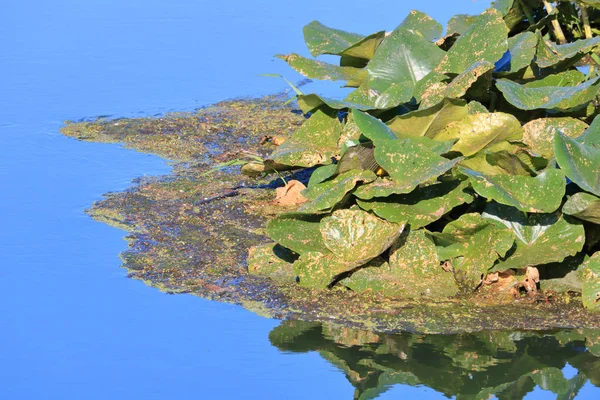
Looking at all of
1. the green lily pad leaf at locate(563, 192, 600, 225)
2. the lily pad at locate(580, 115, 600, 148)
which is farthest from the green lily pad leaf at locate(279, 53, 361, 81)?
the green lily pad leaf at locate(563, 192, 600, 225)

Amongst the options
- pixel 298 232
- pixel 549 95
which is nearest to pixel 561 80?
pixel 549 95

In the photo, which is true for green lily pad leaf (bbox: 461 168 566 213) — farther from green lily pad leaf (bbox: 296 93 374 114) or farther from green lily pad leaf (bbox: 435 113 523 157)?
green lily pad leaf (bbox: 296 93 374 114)

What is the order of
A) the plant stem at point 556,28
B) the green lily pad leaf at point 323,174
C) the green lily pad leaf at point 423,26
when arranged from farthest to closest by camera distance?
the plant stem at point 556,28, the green lily pad leaf at point 423,26, the green lily pad leaf at point 323,174

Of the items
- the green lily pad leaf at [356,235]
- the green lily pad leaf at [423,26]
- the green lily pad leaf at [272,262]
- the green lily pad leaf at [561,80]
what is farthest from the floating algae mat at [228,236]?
the green lily pad leaf at [561,80]

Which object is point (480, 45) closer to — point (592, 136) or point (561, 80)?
point (561, 80)

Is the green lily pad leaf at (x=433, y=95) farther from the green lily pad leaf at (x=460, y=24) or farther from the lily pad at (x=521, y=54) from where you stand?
the green lily pad leaf at (x=460, y=24)
